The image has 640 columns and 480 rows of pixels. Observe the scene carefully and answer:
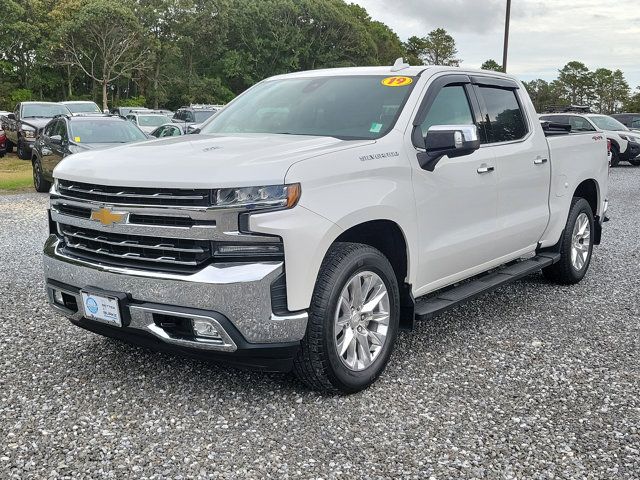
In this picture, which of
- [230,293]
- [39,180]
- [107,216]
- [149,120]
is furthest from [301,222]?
[149,120]

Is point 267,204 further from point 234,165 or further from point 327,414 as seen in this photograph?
point 327,414

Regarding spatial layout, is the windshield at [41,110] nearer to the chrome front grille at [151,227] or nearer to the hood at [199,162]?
the hood at [199,162]

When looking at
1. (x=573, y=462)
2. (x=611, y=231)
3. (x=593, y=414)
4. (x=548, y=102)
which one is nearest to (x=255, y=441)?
(x=573, y=462)

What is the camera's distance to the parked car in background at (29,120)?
1982 centimetres

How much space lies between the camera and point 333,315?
144 inches

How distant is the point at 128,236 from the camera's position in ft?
11.9

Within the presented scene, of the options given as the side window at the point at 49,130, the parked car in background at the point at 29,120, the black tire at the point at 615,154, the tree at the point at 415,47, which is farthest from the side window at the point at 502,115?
the tree at the point at 415,47

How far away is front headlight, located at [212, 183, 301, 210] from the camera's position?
336 cm

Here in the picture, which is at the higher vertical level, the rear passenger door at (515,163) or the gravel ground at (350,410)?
the rear passenger door at (515,163)

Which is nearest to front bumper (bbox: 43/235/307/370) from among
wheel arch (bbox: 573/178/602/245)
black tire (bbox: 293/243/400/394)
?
black tire (bbox: 293/243/400/394)

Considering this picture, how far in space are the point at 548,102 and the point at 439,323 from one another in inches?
2985

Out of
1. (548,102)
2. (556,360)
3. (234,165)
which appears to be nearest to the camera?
(234,165)

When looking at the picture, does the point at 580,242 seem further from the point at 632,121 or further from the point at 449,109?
the point at 632,121

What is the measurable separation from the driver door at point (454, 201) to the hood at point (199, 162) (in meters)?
0.62
